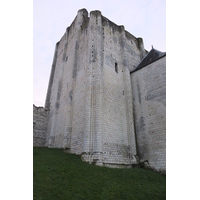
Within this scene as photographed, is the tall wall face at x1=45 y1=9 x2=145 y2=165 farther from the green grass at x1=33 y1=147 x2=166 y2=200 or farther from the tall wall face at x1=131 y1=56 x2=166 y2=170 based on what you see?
the green grass at x1=33 y1=147 x2=166 y2=200

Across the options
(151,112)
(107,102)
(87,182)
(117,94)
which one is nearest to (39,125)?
(107,102)

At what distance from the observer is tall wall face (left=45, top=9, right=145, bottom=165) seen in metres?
10.5

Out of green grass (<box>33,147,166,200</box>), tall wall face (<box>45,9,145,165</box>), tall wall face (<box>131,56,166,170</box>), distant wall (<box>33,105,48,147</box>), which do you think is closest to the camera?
green grass (<box>33,147,166,200</box>)

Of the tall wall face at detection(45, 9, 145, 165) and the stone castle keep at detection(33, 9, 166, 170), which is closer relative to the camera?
the tall wall face at detection(45, 9, 145, 165)

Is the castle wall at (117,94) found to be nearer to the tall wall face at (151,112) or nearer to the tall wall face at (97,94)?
the tall wall face at (97,94)

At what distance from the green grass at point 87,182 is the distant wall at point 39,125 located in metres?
7.67

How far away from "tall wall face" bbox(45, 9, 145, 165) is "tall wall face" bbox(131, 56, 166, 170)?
0.75 metres

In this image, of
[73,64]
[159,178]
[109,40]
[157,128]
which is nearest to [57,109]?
[73,64]

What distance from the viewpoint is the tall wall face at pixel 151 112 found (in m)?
10.8

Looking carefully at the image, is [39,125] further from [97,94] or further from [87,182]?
[87,182]

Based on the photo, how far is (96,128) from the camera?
33.2 ft

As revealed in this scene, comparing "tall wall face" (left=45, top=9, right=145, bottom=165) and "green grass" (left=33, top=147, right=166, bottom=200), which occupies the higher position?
"tall wall face" (left=45, top=9, right=145, bottom=165)

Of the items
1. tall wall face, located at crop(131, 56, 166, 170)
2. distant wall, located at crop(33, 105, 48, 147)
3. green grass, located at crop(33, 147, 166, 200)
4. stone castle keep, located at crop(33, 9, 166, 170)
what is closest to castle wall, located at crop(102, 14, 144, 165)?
stone castle keep, located at crop(33, 9, 166, 170)

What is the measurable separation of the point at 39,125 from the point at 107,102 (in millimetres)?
8709
